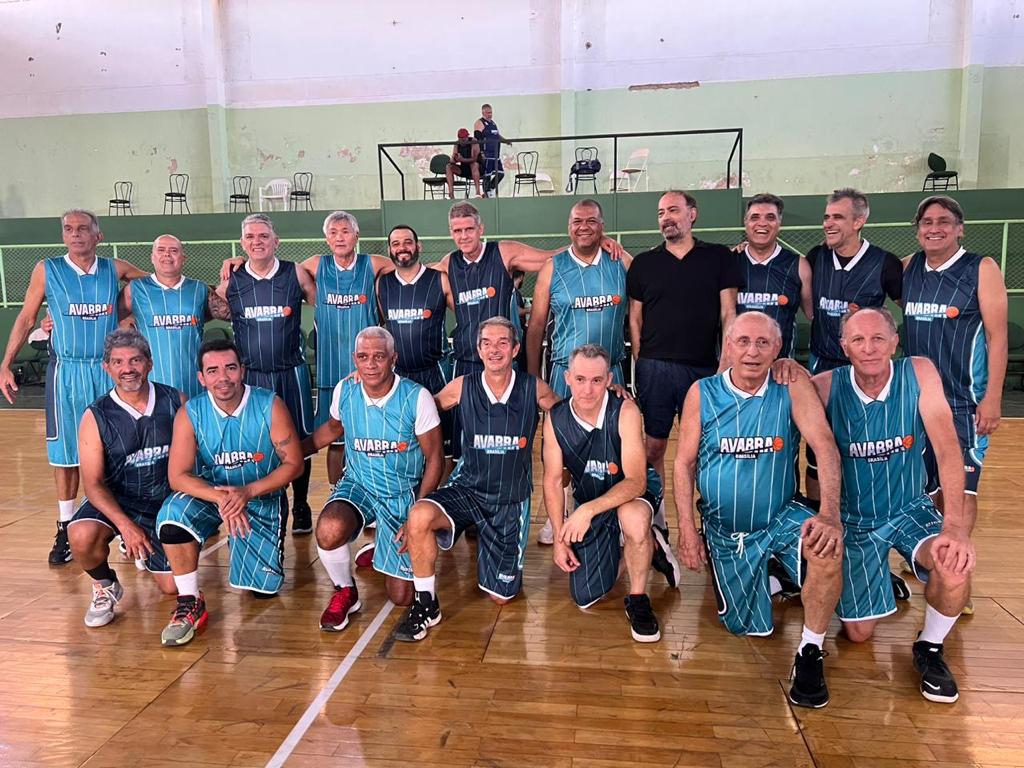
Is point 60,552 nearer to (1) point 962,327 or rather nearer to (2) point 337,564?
(2) point 337,564

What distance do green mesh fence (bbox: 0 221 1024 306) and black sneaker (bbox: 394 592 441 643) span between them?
8252mm

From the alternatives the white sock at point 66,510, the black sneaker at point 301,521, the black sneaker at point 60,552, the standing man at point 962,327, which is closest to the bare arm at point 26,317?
the white sock at point 66,510

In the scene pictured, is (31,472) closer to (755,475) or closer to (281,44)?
(755,475)

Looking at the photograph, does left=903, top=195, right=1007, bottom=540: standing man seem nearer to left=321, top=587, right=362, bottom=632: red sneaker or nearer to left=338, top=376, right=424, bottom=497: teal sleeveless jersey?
left=338, top=376, right=424, bottom=497: teal sleeveless jersey

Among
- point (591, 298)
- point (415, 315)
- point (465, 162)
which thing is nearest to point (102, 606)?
point (415, 315)

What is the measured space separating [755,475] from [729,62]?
13.4m

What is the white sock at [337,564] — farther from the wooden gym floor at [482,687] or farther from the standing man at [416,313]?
the standing man at [416,313]

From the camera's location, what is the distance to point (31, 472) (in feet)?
21.1

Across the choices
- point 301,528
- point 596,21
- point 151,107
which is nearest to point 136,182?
point 151,107

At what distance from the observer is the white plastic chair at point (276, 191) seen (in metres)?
15.7

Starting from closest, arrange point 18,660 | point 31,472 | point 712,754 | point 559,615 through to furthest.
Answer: point 712,754
point 18,660
point 559,615
point 31,472

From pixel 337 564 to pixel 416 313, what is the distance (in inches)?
63.8

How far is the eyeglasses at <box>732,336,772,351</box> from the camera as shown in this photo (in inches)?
119

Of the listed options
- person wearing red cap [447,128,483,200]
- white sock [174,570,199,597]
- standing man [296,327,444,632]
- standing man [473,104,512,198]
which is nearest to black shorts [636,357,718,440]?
standing man [296,327,444,632]
